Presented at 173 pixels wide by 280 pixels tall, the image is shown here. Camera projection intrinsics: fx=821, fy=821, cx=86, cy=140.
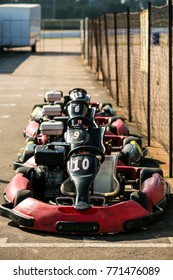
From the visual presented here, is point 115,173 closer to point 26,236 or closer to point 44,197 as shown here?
point 44,197

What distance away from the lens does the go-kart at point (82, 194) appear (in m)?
8.23

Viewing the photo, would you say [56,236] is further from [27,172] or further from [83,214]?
[27,172]

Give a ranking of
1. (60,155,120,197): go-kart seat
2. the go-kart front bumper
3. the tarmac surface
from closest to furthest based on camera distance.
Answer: the tarmac surface
the go-kart front bumper
(60,155,120,197): go-kart seat

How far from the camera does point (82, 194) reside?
8562 millimetres

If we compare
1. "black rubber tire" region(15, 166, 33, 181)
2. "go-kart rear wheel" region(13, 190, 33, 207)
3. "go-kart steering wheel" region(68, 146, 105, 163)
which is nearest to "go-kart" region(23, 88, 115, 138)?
"black rubber tire" region(15, 166, 33, 181)

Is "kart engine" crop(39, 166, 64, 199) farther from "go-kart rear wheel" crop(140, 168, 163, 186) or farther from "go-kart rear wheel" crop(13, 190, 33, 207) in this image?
"go-kart rear wheel" crop(140, 168, 163, 186)

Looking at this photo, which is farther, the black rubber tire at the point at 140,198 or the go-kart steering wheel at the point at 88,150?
the go-kart steering wheel at the point at 88,150

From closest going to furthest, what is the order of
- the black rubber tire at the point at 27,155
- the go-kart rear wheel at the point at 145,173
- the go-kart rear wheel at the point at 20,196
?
the go-kart rear wheel at the point at 20,196 → the go-kart rear wheel at the point at 145,173 → the black rubber tire at the point at 27,155

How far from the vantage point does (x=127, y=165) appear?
10.8 m

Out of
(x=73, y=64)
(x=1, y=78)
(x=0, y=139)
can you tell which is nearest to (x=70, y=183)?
(x=0, y=139)

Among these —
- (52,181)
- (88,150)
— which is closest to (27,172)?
(52,181)

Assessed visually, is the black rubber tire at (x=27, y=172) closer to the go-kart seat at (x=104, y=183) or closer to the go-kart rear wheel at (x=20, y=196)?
the go-kart seat at (x=104, y=183)

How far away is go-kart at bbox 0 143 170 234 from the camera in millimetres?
8227

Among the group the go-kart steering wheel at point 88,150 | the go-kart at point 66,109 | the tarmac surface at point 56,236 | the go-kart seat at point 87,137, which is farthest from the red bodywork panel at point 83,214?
the go-kart at point 66,109
